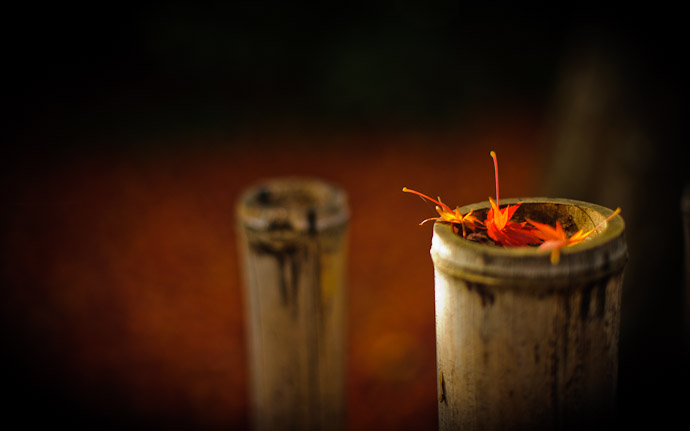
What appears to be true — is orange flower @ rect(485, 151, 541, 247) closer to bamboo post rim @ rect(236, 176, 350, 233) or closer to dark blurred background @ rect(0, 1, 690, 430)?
dark blurred background @ rect(0, 1, 690, 430)

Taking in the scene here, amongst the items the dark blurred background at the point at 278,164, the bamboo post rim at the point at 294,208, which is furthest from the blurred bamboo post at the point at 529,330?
the bamboo post rim at the point at 294,208

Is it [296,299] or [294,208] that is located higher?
[294,208]

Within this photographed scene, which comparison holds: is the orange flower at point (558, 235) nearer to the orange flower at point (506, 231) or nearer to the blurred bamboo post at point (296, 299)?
the orange flower at point (506, 231)

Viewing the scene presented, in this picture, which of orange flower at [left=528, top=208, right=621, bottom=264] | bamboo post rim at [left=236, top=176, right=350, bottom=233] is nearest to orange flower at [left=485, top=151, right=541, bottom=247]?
orange flower at [left=528, top=208, right=621, bottom=264]

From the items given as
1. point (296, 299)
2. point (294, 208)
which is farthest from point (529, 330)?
point (296, 299)

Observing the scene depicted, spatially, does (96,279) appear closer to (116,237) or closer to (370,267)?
(116,237)

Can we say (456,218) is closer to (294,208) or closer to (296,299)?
(294,208)

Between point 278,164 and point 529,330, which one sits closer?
point 529,330
